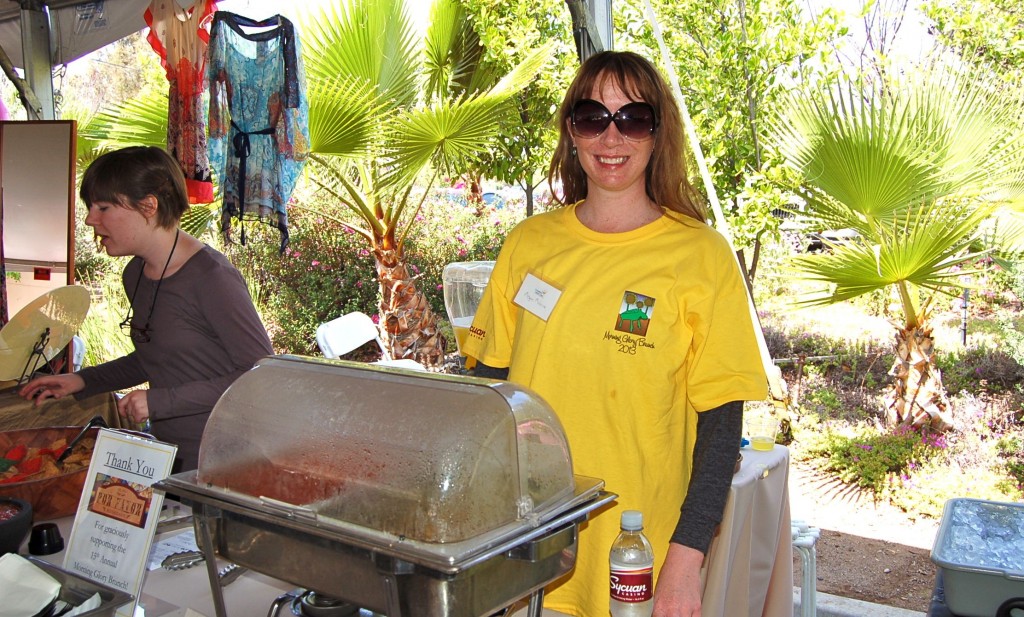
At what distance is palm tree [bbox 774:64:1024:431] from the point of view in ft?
15.1

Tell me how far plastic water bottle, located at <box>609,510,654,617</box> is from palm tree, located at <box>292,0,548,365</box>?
3.76 metres

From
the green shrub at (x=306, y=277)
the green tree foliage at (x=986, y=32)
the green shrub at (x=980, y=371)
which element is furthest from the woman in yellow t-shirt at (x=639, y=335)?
the green shrub at (x=306, y=277)

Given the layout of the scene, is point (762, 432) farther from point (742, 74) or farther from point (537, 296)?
point (742, 74)

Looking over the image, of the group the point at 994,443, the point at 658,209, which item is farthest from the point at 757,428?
the point at 994,443

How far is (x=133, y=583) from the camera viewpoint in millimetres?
1410

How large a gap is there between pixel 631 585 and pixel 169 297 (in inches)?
58.1

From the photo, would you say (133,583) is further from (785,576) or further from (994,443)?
(994,443)

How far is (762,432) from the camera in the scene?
10.3 ft

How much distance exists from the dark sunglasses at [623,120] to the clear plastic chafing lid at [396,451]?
0.58 meters

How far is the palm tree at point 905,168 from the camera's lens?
4.61 m

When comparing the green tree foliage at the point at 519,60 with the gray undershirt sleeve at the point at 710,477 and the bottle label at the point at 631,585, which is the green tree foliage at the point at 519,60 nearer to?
the gray undershirt sleeve at the point at 710,477

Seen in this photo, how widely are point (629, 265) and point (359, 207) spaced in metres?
4.83

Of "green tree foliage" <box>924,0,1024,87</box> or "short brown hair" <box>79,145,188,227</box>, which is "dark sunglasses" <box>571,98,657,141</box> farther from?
"green tree foliage" <box>924,0,1024,87</box>

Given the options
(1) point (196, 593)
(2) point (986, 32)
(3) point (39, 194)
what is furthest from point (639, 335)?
(2) point (986, 32)
